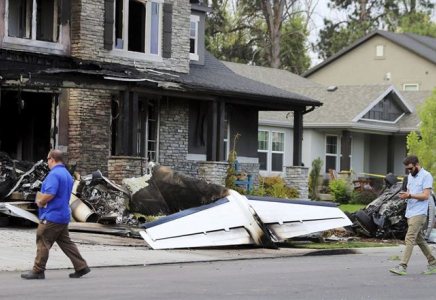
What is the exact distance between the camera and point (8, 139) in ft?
88.4

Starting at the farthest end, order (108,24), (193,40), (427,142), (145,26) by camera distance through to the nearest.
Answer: (427,142) < (193,40) < (145,26) < (108,24)

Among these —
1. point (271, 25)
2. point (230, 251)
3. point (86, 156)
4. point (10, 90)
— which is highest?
point (271, 25)

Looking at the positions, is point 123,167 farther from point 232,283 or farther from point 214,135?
point 232,283

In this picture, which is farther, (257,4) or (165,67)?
(257,4)

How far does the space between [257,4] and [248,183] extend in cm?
2964

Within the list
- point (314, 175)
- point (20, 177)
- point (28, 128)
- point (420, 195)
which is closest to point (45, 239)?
point (420, 195)

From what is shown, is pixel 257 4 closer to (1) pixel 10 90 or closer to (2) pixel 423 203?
(1) pixel 10 90

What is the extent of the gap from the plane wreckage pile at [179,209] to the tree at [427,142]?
1499 centimetres

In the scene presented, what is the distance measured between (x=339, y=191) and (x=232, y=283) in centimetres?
2580

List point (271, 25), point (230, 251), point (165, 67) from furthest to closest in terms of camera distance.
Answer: point (271, 25) → point (165, 67) → point (230, 251)

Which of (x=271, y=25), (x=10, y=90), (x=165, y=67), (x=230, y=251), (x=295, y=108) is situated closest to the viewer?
(x=230, y=251)

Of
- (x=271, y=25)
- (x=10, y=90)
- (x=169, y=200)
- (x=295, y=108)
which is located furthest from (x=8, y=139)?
(x=271, y=25)

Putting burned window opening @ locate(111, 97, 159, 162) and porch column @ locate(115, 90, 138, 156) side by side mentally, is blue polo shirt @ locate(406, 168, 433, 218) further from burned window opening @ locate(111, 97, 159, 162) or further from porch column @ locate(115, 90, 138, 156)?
burned window opening @ locate(111, 97, 159, 162)

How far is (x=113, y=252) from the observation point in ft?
57.0
